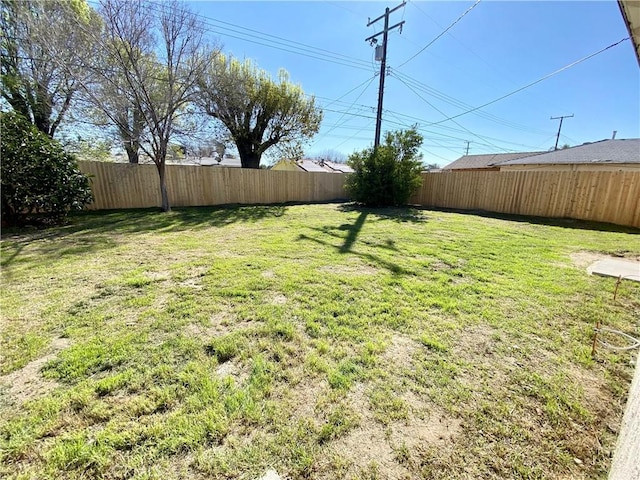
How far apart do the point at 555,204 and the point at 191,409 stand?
1078 cm

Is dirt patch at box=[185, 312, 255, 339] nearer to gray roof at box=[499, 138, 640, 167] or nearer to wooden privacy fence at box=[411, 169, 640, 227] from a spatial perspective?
wooden privacy fence at box=[411, 169, 640, 227]

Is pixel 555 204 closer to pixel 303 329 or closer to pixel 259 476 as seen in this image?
pixel 303 329

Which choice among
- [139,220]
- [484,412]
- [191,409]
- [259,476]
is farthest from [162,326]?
[139,220]

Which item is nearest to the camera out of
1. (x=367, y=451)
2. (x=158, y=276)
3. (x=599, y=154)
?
(x=367, y=451)

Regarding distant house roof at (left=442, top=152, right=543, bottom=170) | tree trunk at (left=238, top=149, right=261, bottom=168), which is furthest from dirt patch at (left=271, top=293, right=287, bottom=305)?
distant house roof at (left=442, top=152, right=543, bottom=170)

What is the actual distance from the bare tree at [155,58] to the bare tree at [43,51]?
76 cm

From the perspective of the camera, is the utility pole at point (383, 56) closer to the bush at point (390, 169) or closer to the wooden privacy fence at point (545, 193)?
the bush at point (390, 169)

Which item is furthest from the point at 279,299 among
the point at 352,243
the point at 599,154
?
the point at 599,154


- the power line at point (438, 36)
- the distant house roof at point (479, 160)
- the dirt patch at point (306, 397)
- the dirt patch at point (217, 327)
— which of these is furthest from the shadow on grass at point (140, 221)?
the distant house roof at point (479, 160)

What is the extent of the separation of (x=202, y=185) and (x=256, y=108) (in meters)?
4.59

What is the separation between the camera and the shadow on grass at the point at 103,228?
13.1 ft

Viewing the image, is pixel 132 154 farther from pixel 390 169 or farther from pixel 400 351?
pixel 400 351

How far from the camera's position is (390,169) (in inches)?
388

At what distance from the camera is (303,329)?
2057 mm
